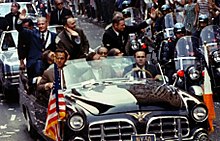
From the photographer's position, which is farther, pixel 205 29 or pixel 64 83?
pixel 205 29

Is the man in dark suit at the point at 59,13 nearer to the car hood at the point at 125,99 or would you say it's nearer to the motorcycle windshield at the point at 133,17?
the motorcycle windshield at the point at 133,17

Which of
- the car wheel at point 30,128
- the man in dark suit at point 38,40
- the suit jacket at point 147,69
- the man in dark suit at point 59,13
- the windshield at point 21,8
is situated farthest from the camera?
the windshield at point 21,8

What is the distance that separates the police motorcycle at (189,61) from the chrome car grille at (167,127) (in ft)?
12.4

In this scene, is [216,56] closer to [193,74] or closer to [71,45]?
[193,74]

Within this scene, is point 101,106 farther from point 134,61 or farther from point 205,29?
point 205,29

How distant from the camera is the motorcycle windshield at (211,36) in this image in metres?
15.0

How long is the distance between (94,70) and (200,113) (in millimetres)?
2002

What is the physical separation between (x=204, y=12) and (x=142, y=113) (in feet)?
35.3

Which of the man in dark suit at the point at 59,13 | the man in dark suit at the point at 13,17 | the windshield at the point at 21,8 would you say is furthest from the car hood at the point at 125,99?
the windshield at the point at 21,8

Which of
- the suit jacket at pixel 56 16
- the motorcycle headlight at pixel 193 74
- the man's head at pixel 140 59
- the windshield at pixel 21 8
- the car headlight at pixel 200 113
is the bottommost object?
the car headlight at pixel 200 113

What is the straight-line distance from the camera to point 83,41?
14305 millimetres

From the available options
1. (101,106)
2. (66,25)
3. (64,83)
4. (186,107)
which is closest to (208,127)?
(186,107)

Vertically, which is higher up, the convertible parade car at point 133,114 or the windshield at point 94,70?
the windshield at point 94,70

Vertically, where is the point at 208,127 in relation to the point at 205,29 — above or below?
below
